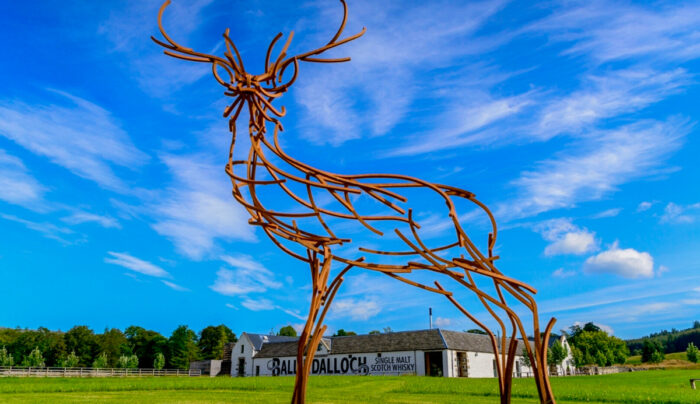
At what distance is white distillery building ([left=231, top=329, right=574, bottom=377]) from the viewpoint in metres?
42.8

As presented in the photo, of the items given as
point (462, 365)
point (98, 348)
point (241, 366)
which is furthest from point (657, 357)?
point (98, 348)

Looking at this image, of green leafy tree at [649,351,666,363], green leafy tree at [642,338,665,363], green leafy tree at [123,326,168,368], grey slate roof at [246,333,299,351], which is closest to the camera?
grey slate roof at [246,333,299,351]

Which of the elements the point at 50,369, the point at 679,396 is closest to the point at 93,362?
the point at 50,369

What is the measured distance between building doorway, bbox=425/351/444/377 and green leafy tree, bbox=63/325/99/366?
4617 centimetres

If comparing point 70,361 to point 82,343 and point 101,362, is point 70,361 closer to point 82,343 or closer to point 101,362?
point 101,362

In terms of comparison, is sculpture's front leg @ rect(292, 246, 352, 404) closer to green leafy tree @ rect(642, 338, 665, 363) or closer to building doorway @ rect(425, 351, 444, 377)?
building doorway @ rect(425, 351, 444, 377)

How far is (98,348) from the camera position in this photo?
65.9 m

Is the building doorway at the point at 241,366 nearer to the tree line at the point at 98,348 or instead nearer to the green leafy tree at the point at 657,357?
the tree line at the point at 98,348

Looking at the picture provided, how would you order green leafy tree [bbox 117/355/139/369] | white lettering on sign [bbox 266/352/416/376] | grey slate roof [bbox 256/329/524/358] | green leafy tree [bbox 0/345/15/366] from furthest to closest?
1. green leafy tree [bbox 117/355/139/369]
2. green leafy tree [bbox 0/345/15/366]
3. white lettering on sign [bbox 266/352/416/376]
4. grey slate roof [bbox 256/329/524/358]

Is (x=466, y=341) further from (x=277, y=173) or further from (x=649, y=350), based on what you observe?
(x=277, y=173)

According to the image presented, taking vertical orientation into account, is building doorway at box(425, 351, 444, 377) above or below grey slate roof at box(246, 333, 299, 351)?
below

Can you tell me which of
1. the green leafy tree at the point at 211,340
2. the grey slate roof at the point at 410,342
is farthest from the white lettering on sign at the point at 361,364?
the green leafy tree at the point at 211,340

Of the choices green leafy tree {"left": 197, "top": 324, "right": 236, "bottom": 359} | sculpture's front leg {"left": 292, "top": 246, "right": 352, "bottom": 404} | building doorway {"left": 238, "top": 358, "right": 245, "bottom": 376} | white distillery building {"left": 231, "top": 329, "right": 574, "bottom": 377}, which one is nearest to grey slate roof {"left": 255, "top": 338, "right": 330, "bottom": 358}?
white distillery building {"left": 231, "top": 329, "right": 574, "bottom": 377}

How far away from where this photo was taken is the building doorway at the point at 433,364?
42.8m
